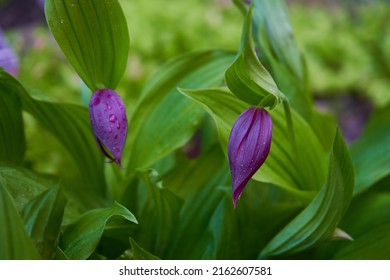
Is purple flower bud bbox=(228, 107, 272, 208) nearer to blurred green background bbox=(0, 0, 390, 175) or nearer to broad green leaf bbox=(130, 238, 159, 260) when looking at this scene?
broad green leaf bbox=(130, 238, 159, 260)

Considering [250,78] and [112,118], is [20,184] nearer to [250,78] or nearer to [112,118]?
[112,118]

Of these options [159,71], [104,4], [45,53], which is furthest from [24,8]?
[104,4]

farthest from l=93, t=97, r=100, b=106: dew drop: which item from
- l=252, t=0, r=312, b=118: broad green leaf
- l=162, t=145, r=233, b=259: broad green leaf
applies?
l=252, t=0, r=312, b=118: broad green leaf

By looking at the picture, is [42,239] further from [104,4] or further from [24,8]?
[24,8]

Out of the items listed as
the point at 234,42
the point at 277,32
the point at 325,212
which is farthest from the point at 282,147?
the point at 234,42
